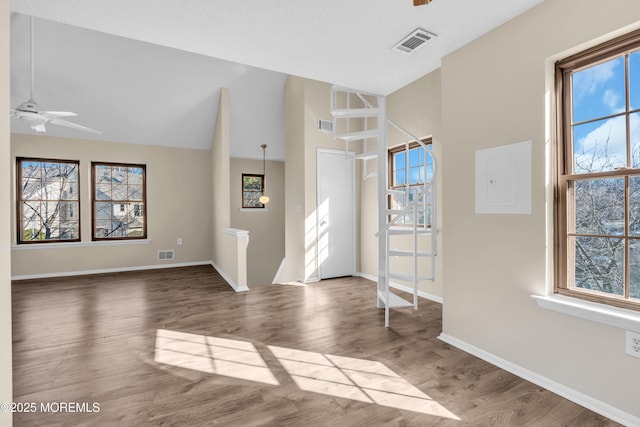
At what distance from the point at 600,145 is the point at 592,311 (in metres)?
1.01

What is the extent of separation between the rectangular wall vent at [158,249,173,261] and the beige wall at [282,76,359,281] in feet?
9.40

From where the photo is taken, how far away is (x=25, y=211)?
538 cm

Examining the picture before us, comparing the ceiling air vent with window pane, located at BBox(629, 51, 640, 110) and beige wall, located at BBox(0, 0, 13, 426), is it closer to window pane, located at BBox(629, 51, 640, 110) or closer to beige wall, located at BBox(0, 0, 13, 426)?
window pane, located at BBox(629, 51, 640, 110)

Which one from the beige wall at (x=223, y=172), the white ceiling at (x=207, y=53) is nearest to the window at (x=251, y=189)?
the white ceiling at (x=207, y=53)

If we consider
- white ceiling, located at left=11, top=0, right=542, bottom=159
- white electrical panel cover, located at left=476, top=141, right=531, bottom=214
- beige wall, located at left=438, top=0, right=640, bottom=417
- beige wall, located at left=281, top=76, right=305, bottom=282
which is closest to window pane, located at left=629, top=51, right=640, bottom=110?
beige wall, located at left=438, top=0, right=640, bottom=417

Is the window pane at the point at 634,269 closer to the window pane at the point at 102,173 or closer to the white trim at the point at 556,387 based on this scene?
the white trim at the point at 556,387

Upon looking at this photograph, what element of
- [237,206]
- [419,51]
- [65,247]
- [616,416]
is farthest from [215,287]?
[616,416]

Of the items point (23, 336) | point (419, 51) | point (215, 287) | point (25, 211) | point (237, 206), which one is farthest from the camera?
point (237, 206)

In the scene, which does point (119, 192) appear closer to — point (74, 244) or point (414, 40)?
point (74, 244)

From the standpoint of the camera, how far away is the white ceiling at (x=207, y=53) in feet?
6.80

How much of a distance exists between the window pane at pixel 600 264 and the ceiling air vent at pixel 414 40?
1829 mm

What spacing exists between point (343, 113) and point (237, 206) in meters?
4.27

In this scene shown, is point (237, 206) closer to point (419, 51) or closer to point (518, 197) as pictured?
point (419, 51)

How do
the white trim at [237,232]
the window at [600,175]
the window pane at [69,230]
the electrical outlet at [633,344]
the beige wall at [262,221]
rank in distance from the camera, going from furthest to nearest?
the beige wall at [262,221] < the window pane at [69,230] < the white trim at [237,232] < the window at [600,175] < the electrical outlet at [633,344]
